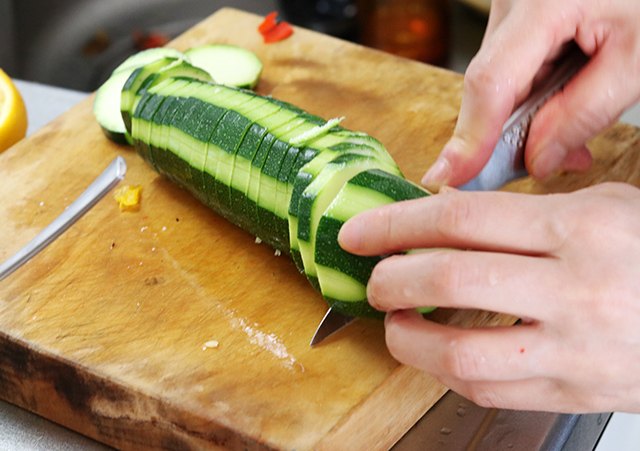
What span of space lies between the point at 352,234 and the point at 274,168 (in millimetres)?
482

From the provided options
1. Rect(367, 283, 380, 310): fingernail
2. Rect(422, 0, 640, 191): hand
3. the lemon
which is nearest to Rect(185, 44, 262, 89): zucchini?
the lemon

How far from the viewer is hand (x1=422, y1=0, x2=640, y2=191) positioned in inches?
76.3

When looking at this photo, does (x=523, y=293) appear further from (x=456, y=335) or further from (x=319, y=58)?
(x=319, y=58)

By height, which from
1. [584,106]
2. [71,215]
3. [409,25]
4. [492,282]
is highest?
[584,106]

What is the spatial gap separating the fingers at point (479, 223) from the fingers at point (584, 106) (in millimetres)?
627

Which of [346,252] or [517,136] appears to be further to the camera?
[517,136]

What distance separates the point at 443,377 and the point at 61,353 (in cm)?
108

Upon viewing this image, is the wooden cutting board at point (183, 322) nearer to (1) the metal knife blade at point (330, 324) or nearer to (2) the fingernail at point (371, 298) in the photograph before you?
(1) the metal knife blade at point (330, 324)

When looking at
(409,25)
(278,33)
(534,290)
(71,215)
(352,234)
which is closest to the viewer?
(534,290)

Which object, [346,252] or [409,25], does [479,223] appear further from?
[409,25]

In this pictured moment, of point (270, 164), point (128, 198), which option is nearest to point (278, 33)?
point (128, 198)

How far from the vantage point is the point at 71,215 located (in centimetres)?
236

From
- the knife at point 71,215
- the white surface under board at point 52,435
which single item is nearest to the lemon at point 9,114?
the knife at point 71,215

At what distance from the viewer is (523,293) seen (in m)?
1.38
